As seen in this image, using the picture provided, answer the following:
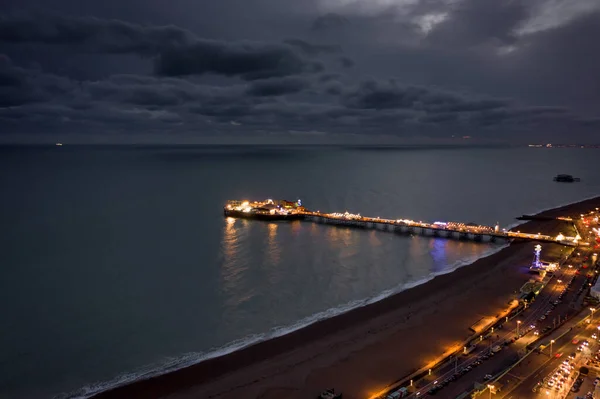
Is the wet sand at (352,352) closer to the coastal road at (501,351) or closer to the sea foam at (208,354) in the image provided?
the sea foam at (208,354)

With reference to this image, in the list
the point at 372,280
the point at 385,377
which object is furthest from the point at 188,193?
the point at 385,377

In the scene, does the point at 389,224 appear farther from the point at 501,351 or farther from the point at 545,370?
the point at 545,370

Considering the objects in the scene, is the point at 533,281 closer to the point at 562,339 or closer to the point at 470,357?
the point at 562,339

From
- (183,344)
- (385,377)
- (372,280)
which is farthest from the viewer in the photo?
(372,280)

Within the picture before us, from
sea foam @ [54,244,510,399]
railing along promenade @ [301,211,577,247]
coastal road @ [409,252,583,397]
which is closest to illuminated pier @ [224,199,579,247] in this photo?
railing along promenade @ [301,211,577,247]

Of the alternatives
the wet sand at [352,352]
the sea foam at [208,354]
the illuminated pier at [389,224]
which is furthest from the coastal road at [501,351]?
the illuminated pier at [389,224]

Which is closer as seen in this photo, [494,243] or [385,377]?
[385,377]
